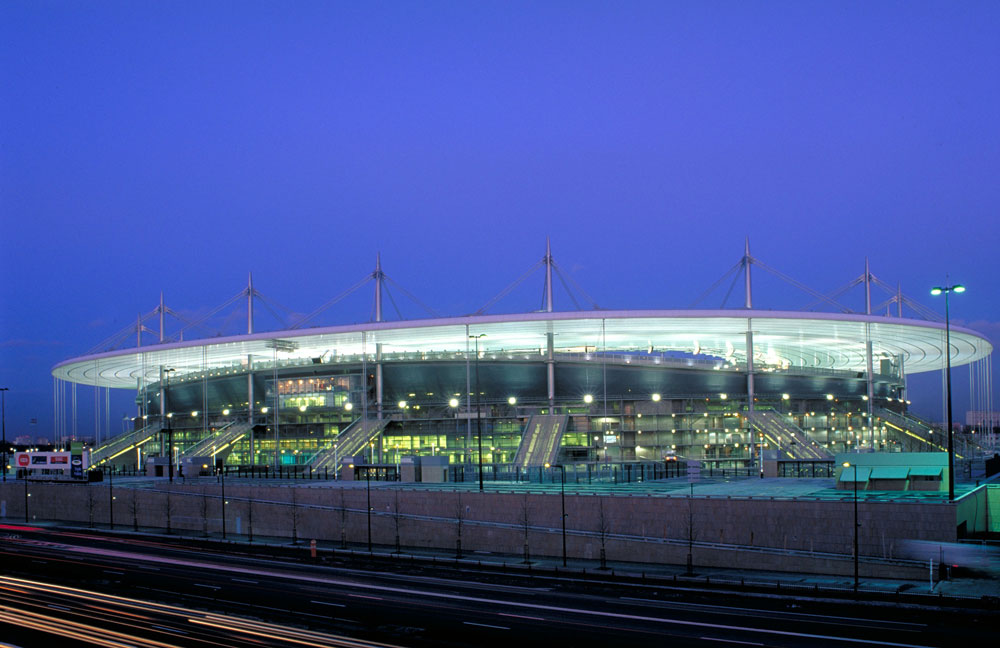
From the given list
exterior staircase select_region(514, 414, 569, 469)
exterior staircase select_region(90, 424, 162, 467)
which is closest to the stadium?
exterior staircase select_region(514, 414, 569, 469)

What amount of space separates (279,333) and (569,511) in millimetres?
51712

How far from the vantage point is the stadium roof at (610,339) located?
74.8 m

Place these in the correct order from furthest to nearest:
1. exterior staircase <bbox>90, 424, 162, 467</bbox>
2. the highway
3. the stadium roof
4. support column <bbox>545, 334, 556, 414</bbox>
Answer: exterior staircase <bbox>90, 424, 162, 467</bbox> → support column <bbox>545, 334, 556, 414</bbox> → the stadium roof → the highway

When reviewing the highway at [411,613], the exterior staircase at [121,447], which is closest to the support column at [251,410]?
the exterior staircase at [121,447]

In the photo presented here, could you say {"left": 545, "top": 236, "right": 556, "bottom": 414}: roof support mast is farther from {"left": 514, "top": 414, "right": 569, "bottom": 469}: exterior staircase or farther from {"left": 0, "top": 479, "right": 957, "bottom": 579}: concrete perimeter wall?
{"left": 0, "top": 479, "right": 957, "bottom": 579}: concrete perimeter wall

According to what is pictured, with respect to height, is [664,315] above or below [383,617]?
above

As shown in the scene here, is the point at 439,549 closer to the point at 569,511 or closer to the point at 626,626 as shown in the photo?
the point at 569,511

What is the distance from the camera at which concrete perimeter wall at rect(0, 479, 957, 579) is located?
33.3 meters

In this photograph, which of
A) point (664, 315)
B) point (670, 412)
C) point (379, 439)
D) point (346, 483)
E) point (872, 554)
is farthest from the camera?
point (379, 439)

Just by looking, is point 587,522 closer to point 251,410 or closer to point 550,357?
point 550,357

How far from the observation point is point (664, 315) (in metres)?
73.3

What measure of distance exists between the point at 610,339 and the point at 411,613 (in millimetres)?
61812

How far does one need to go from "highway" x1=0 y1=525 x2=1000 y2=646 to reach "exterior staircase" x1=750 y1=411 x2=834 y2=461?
125 feet

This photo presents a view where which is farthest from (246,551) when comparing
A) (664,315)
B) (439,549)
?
(664,315)
